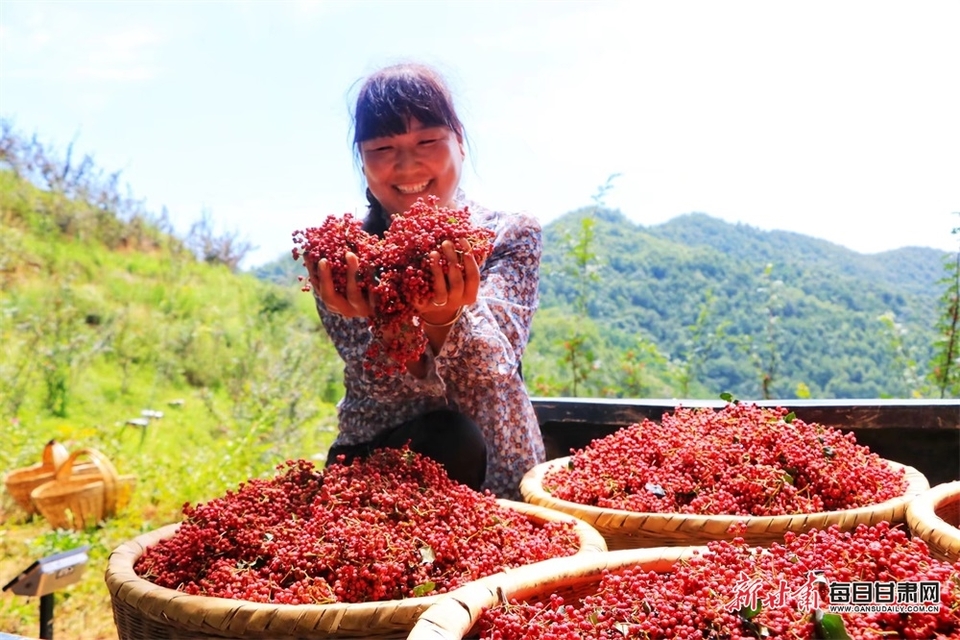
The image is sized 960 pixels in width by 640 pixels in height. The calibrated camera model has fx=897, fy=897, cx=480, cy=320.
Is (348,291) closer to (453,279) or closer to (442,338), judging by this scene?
(453,279)

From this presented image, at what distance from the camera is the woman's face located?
237 cm

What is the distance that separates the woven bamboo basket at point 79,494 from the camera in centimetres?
437

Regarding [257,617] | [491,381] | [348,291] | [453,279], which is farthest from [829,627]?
[491,381]

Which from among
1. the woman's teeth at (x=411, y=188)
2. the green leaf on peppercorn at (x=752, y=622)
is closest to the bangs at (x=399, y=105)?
the woman's teeth at (x=411, y=188)

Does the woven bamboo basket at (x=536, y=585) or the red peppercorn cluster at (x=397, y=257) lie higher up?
the red peppercorn cluster at (x=397, y=257)

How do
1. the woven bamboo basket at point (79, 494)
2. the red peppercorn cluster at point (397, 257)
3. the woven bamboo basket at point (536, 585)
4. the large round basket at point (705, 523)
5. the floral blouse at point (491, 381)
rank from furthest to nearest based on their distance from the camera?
1. the woven bamboo basket at point (79, 494)
2. the floral blouse at point (491, 381)
3. the red peppercorn cluster at point (397, 257)
4. the large round basket at point (705, 523)
5. the woven bamboo basket at point (536, 585)

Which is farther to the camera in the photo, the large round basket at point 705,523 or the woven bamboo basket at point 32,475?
the woven bamboo basket at point 32,475

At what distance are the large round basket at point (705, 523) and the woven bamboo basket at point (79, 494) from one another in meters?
3.36

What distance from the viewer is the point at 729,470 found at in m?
1.86

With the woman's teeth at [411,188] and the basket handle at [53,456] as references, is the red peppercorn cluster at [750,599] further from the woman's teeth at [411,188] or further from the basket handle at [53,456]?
the basket handle at [53,456]

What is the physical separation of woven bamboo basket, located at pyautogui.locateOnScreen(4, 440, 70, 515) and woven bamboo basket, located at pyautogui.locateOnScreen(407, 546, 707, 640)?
386 cm

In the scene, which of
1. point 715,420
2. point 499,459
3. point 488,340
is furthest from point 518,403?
point 715,420

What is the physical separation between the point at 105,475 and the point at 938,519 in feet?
13.2

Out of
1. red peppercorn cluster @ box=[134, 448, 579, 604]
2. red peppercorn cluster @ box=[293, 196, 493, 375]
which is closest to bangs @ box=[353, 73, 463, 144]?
red peppercorn cluster @ box=[293, 196, 493, 375]
